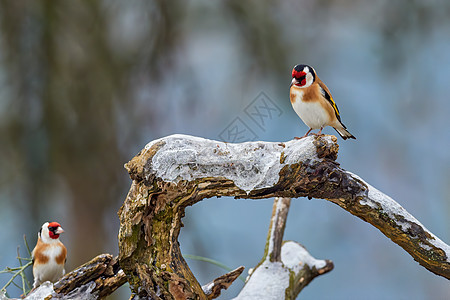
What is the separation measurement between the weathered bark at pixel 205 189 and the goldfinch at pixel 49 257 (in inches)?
22.6

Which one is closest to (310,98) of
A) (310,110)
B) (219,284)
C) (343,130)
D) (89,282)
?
(310,110)

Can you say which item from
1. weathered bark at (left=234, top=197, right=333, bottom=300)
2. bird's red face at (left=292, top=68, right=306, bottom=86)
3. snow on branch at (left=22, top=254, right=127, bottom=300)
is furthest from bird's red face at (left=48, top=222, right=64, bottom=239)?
bird's red face at (left=292, top=68, right=306, bottom=86)

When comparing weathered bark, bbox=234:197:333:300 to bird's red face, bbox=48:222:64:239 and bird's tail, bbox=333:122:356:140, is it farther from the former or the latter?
bird's red face, bbox=48:222:64:239

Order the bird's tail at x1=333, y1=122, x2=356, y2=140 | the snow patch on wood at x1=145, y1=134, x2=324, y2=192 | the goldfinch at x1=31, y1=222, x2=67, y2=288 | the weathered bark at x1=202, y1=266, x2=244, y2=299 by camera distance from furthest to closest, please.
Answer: the goldfinch at x1=31, y1=222, x2=67, y2=288, the bird's tail at x1=333, y1=122, x2=356, y2=140, the weathered bark at x1=202, y1=266, x2=244, y2=299, the snow patch on wood at x1=145, y1=134, x2=324, y2=192

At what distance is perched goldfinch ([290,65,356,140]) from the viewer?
3.79 feet

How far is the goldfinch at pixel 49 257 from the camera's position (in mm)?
1467

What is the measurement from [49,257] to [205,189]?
765mm

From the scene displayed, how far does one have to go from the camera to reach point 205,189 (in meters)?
0.95

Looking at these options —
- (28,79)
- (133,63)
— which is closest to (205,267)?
(133,63)

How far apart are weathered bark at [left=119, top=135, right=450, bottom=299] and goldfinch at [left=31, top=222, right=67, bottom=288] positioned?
1.89ft

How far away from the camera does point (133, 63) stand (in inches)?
94.7

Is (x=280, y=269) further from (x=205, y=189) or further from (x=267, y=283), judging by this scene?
(x=205, y=189)

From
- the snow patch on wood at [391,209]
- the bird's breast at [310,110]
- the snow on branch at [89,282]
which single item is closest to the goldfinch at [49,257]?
the snow on branch at [89,282]

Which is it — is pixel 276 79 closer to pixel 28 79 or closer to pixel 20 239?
pixel 28 79
